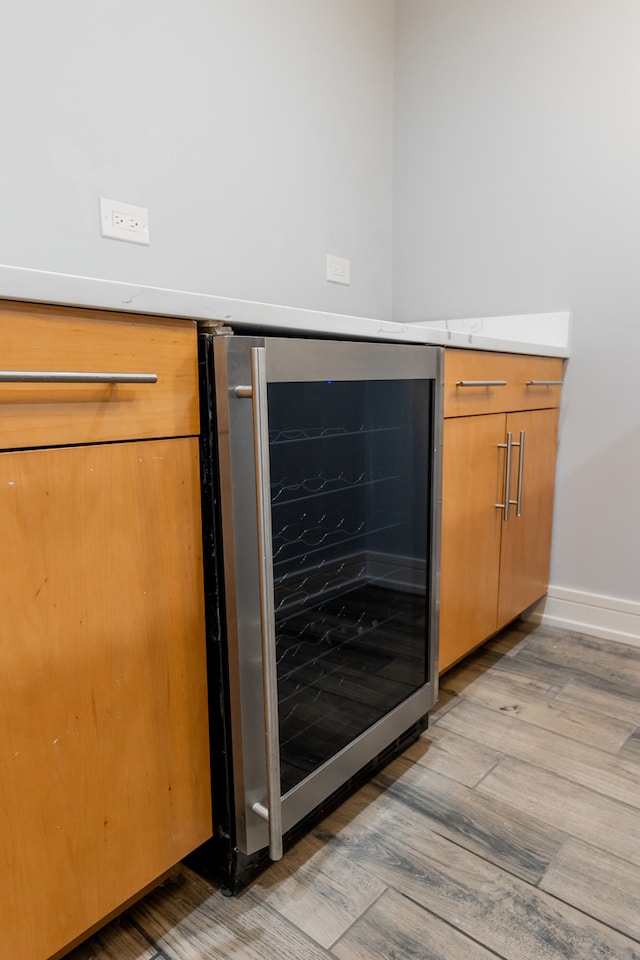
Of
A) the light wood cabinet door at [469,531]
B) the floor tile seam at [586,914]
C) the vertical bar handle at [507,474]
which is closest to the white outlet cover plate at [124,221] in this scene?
the light wood cabinet door at [469,531]

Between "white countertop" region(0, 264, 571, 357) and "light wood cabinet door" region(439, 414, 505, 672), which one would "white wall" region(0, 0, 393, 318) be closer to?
"white countertop" region(0, 264, 571, 357)

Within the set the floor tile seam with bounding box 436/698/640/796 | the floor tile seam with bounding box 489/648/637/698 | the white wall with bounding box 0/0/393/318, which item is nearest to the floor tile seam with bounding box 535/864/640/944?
the floor tile seam with bounding box 436/698/640/796

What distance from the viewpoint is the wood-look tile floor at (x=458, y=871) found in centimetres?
87

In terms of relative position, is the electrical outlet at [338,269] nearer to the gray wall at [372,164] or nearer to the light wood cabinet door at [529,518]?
the gray wall at [372,164]

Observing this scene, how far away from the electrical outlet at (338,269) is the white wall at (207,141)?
0.03 metres

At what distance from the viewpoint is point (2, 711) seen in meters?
0.65

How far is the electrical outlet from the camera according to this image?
207 cm

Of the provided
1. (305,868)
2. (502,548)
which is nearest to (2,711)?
(305,868)

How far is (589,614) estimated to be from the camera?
194 cm

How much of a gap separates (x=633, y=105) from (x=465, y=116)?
0.55 meters

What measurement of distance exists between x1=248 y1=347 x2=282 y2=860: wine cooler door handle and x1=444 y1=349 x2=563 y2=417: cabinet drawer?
26.2 inches

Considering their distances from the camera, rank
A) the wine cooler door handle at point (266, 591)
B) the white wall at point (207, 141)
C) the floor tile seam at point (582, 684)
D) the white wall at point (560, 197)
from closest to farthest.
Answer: the wine cooler door handle at point (266, 591)
the white wall at point (207, 141)
the floor tile seam at point (582, 684)
the white wall at point (560, 197)

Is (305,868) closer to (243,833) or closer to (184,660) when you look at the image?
(243,833)

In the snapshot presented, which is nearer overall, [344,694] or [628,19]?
[344,694]
